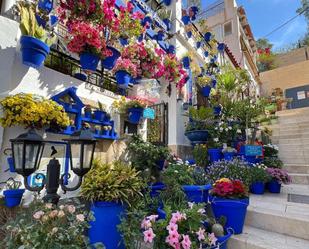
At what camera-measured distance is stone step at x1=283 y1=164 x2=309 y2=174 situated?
4908 mm

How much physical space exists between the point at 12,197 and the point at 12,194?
0.03m

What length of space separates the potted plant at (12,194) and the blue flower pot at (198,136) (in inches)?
139

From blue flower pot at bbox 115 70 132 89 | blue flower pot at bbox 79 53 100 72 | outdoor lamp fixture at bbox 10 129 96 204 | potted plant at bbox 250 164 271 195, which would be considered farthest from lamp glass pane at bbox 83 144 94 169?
potted plant at bbox 250 164 271 195

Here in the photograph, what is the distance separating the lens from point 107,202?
2312 mm

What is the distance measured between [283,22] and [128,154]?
12.1 meters

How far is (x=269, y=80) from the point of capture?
15.8 metres

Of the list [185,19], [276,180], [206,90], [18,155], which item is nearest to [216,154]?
[276,180]

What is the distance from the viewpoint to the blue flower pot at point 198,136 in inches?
195

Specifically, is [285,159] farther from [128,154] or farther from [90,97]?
[90,97]

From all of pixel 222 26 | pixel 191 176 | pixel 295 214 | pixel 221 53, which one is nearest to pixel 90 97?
pixel 191 176

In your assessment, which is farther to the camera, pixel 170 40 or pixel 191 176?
pixel 170 40

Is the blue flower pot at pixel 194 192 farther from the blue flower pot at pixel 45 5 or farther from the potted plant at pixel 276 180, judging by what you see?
the blue flower pot at pixel 45 5

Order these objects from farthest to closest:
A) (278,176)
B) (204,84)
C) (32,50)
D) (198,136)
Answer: (204,84)
(198,136)
(278,176)
(32,50)

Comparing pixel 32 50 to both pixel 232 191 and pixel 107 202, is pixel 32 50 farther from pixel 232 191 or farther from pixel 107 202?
pixel 232 191
